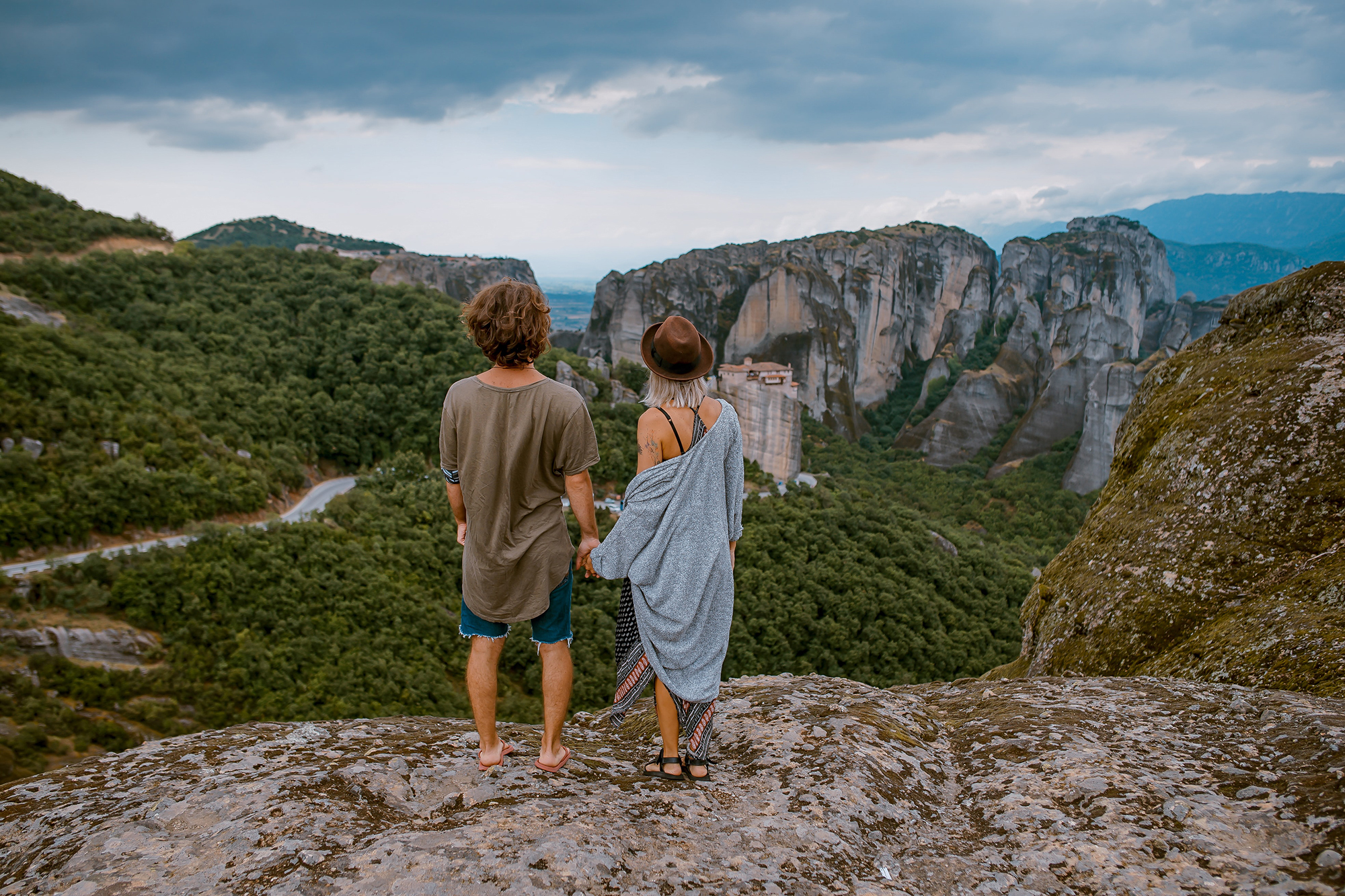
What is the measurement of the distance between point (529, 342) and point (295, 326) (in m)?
33.0

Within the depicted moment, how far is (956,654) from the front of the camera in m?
19.0

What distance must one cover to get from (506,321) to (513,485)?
2.35 ft

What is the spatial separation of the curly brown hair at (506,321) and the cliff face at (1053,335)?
47331mm

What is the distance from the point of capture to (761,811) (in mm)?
2891

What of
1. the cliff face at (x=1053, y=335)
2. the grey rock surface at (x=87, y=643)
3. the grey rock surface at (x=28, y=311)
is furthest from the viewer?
the cliff face at (x=1053, y=335)

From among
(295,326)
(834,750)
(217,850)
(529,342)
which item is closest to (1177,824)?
(834,750)

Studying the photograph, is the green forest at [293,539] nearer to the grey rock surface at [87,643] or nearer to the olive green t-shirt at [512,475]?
the grey rock surface at [87,643]

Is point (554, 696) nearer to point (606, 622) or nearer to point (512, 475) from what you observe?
point (512, 475)

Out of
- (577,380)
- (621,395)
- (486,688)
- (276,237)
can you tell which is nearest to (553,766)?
(486,688)

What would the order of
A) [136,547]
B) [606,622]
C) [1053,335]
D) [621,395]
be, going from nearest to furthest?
[136,547]
[606,622]
[621,395]
[1053,335]

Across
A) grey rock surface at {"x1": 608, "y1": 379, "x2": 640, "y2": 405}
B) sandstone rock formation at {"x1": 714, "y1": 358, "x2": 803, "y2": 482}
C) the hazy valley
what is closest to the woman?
the hazy valley

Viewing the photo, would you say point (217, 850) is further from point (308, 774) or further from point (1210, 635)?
point (1210, 635)

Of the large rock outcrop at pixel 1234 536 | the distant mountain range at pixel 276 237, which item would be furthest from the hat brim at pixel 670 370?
the distant mountain range at pixel 276 237

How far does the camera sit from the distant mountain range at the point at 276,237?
242ft
